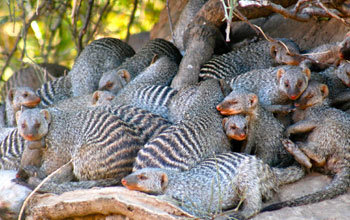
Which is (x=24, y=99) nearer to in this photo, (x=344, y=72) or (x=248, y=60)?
(x=248, y=60)

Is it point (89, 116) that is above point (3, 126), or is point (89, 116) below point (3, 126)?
above

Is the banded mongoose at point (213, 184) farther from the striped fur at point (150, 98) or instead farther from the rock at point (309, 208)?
the striped fur at point (150, 98)

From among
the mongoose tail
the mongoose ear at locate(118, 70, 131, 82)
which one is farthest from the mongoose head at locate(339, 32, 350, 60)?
the mongoose ear at locate(118, 70, 131, 82)

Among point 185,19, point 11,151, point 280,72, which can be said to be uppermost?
point 185,19

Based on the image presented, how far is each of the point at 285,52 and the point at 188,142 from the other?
1566 millimetres

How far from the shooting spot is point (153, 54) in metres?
5.10

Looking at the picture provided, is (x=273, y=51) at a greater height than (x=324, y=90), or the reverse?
(x=273, y=51)

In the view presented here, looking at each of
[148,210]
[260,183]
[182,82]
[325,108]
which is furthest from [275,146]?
[148,210]

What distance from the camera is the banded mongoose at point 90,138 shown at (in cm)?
330

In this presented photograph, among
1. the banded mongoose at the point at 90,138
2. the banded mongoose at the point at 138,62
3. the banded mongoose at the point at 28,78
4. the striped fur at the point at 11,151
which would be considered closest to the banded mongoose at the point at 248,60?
the banded mongoose at the point at 138,62

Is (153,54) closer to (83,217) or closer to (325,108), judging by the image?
(325,108)

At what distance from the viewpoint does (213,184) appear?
2.99m

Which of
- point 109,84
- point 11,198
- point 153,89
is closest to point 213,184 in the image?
point 11,198

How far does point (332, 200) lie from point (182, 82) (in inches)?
70.0
